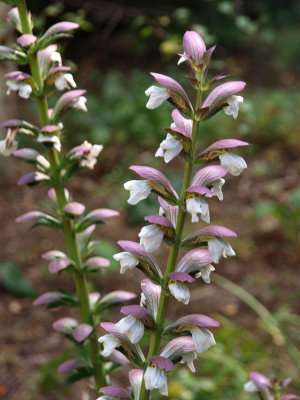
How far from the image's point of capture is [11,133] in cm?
133

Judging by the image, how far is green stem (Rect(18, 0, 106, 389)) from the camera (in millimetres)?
1286

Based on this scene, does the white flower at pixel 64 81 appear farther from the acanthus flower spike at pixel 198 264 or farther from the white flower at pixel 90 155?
the acanthus flower spike at pixel 198 264

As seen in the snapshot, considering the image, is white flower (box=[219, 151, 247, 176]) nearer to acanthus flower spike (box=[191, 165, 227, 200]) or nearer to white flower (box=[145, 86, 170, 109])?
acanthus flower spike (box=[191, 165, 227, 200])

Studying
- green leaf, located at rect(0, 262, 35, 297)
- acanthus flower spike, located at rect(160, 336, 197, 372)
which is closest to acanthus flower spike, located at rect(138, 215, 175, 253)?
acanthus flower spike, located at rect(160, 336, 197, 372)

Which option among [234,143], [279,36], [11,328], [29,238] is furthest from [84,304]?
[279,36]

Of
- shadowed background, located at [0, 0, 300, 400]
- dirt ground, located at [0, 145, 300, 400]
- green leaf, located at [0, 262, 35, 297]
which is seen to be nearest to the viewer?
shadowed background, located at [0, 0, 300, 400]

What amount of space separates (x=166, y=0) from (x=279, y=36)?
120 inches

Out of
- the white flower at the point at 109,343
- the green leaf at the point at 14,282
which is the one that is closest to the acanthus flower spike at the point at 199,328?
the white flower at the point at 109,343

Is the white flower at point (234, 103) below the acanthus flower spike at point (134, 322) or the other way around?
the other way around

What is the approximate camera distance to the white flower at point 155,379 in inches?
36.0

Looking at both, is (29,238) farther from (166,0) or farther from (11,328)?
(166,0)

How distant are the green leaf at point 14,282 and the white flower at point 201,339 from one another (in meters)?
2.58

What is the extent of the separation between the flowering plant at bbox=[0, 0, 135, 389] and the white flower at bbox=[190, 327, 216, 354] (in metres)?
0.48

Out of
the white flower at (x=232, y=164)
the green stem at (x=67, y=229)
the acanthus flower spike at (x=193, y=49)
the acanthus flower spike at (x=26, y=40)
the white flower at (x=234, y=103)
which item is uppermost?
the acanthus flower spike at (x=193, y=49)
